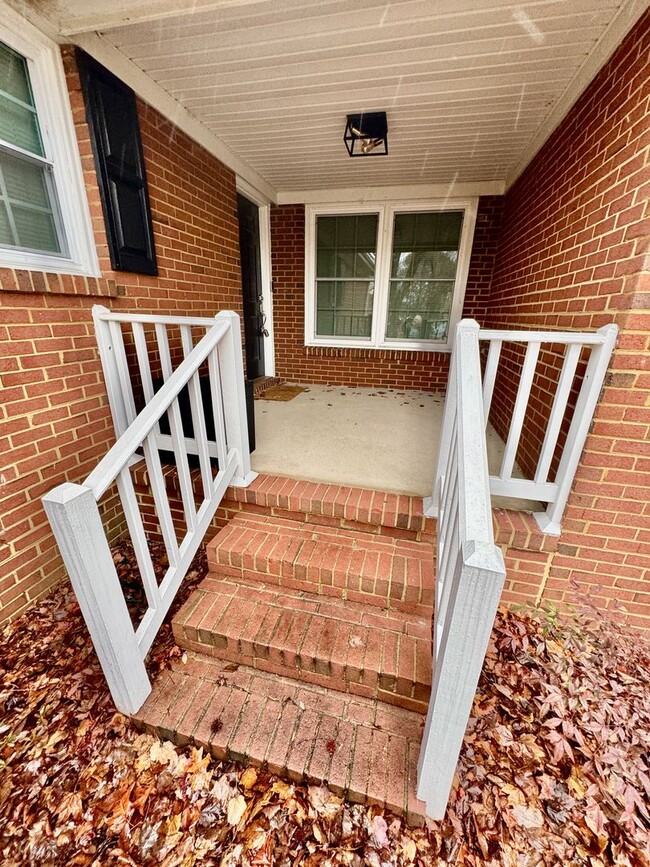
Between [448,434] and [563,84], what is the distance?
229cm

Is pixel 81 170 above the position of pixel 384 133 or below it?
below

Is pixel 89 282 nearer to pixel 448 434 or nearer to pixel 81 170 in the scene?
pixel 81 170

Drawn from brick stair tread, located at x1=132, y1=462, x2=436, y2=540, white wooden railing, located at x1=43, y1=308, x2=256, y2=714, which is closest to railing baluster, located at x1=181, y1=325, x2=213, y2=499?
white wooden railing, located at x1=43, y1=308, x2=256, y2=714

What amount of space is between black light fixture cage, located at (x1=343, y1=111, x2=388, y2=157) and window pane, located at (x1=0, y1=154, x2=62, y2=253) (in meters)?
2.06

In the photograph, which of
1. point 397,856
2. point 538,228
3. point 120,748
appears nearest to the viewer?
point 397,856

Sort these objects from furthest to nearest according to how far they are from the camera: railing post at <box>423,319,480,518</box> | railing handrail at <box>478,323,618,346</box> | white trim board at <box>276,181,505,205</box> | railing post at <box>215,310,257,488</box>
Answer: white trim board at <box>276,181,505,205</box>
railing post at <box>215,310,257,488</box>
railing post at <box>423,319,480,518</box>
railing handrail at <box>478,323,618,346</box>

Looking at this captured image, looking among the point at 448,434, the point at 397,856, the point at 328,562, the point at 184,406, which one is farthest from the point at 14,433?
the point at 397,856

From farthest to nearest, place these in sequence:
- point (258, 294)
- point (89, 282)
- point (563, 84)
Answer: point (258, 294) → point (563, 84) → point (89, 282)

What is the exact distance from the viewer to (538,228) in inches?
103

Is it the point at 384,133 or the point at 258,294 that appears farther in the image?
the point at 258,294

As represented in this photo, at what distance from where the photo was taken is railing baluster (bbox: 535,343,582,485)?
1556mm

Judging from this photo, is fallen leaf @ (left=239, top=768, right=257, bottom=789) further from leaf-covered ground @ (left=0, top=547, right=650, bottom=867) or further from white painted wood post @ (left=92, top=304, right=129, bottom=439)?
white painted wood post @ (left=92, top=304, right=129, bottom=439)

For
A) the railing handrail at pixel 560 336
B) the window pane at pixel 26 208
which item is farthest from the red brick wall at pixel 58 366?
the railing handrail at pixel 560 336

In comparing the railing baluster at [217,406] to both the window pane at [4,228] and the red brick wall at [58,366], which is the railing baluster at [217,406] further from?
the window pane at [4,228]
